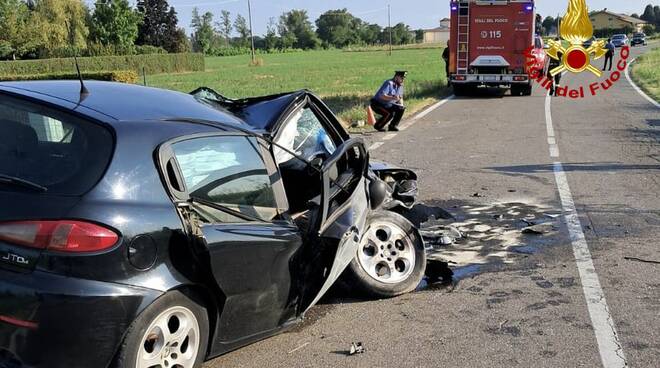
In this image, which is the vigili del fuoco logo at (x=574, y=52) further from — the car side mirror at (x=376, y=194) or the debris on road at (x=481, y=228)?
the car side mirror at (x=376, y=194)

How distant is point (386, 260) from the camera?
4711 mm

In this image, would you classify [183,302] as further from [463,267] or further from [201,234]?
[463,267]

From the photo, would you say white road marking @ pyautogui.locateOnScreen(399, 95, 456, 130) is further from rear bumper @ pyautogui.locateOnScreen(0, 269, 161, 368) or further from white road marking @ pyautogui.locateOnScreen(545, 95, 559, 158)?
rear bumper @ pyautogui.locateOnScreen(0, 269, 161, 368)

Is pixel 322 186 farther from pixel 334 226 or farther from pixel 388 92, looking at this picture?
pixel 388 92

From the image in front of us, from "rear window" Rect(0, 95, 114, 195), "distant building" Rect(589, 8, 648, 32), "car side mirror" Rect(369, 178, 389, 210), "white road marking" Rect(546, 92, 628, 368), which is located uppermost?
"distant building" Rect(589, 8, 648, 32)

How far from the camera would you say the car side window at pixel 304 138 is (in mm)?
4301

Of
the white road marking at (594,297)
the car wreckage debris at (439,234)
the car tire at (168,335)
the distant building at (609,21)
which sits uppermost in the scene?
the distant building at (609,21)

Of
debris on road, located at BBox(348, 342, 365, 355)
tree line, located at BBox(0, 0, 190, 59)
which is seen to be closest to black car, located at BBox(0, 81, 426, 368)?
debris on road, located at BBox(348, 342, 365, 355)

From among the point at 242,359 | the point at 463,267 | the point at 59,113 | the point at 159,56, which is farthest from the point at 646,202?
the point at 159,56

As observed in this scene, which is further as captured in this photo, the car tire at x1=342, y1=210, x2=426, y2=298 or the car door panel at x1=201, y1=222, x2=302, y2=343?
the car tire at x1=342, y1=210, x2=426, y2=298

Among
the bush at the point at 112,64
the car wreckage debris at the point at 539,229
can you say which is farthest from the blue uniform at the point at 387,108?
the bush at the point at 112,64

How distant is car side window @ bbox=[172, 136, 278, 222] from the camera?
3217 millimetres

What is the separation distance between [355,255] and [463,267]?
126 cm

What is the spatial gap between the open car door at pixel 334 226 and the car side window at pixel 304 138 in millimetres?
235
